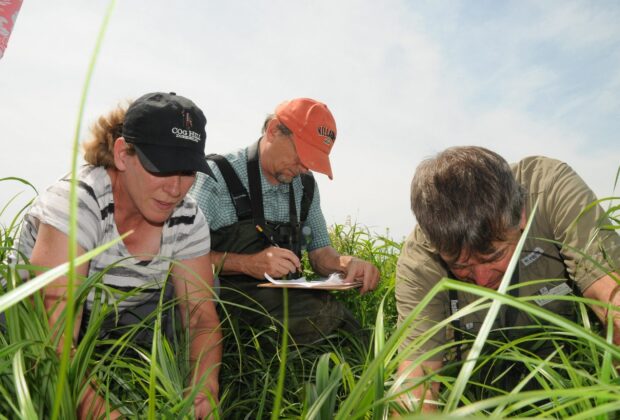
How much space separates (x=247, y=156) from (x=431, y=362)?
183cm

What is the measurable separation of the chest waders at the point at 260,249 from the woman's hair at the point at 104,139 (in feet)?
3.42

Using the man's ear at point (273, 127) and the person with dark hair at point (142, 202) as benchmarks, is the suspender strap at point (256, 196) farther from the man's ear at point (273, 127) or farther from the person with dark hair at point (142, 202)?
the person with dark hair at point (142, 202)

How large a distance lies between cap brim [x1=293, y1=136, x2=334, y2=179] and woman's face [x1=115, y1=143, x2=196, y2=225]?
1.33 metres

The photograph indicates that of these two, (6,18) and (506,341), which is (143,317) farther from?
(6,18)

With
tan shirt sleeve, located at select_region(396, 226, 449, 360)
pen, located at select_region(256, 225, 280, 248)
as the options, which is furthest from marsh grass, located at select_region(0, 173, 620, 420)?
pen, located at select_region(256, 225, 280, 248)

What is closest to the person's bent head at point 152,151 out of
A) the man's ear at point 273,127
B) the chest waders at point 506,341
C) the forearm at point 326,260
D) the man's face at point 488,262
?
the man's face at point 488,262

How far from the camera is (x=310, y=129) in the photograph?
3.15m

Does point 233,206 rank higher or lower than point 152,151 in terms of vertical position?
lower

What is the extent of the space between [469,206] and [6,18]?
7.64ft

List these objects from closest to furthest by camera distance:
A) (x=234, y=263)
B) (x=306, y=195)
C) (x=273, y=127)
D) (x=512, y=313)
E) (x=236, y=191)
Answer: (x=512, y=313) < (x=234, y=263) < (x=236, y=191) < (x=273, y=127) < (x=306, y=195)

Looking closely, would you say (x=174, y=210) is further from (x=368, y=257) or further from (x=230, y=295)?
(x=368, y=257)

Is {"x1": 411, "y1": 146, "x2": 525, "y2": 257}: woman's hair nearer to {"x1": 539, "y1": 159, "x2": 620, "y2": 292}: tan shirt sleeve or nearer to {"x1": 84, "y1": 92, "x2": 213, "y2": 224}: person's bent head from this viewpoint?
{"x1": 539, "y1": 159, "x2": 620, "y2": 292}: tan shirt sleeve

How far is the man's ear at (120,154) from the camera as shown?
5.83ft

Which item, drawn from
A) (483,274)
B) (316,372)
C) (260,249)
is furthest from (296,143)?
(316,372)
